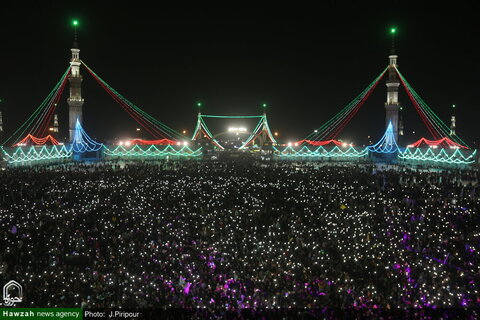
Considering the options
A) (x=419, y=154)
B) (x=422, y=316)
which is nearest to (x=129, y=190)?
(x=422, y=316)

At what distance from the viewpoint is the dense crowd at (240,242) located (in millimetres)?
8695

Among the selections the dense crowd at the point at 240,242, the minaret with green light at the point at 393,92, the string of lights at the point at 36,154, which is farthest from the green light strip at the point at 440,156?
the string of lights at the point at 36,154

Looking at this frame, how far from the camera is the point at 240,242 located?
11570 mm

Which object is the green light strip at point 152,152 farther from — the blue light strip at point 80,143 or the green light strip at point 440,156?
the green light strip at point 440,156

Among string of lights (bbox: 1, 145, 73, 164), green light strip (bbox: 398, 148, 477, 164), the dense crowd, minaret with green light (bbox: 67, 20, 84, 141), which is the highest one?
minaret with green light (bbox: 67, 20, 84, 141)

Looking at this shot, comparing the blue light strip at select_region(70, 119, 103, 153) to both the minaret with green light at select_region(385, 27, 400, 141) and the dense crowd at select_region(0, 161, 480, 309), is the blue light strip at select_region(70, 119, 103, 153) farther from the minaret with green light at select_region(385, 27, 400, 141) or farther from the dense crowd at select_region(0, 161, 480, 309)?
the minaret with green light at select_region(385, 27, 400, 141)

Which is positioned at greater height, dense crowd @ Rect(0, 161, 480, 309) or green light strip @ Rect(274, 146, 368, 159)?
green light strip @ Rect(274, 146, 368, 159)

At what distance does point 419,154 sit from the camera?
29.4 meters

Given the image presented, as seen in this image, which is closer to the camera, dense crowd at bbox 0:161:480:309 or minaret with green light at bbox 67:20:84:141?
dense crowd at bbox 0:161:480:309

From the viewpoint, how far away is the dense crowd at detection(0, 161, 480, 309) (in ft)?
28.5

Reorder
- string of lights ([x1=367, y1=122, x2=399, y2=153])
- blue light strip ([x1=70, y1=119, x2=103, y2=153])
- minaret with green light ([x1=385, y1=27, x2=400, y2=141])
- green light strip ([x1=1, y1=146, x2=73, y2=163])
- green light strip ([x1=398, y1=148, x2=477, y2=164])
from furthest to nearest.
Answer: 1. minaret with green light ([x1=385, y1=27, x2=400, y2=141])
2. string of lights ([x1=367, y1=122, x2=399, y2=153])
3. blue light strip ([x1=70, y1=119, x2=103, y2=153])
4. green light strip ([x1=398, y1=148, x2=477, y2=164])
5. green light strip ([x1=1, y1=146, x2=73, y2=163])

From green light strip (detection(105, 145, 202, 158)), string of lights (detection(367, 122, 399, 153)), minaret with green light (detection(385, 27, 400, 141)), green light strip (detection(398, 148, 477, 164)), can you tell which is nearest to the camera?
green light strip (detection(398, 148, 477, 164))

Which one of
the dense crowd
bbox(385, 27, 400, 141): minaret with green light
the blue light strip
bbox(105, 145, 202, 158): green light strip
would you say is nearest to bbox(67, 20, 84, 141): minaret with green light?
the blue light strip

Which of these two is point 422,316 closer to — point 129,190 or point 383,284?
point 383,284
